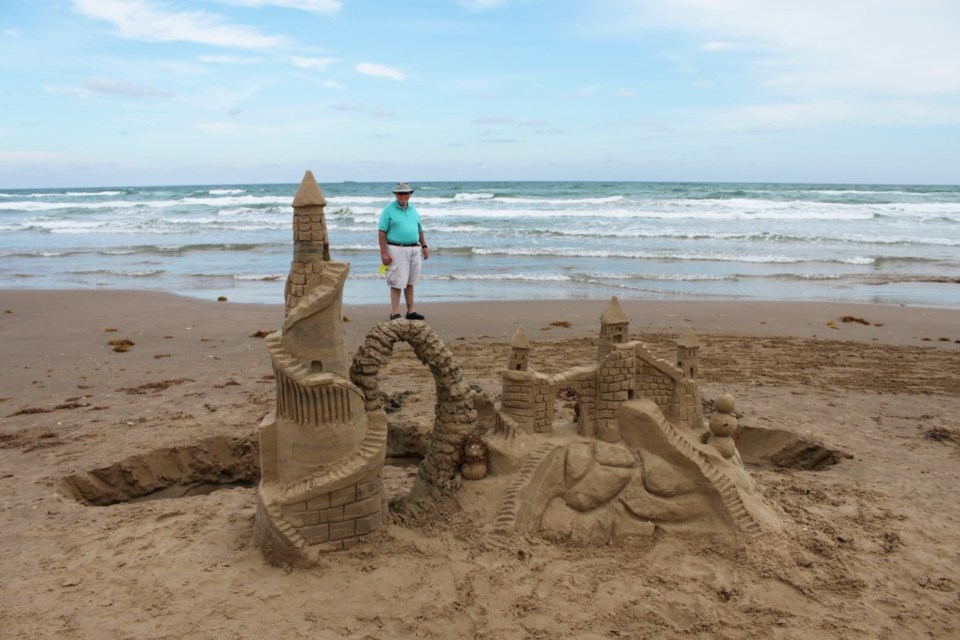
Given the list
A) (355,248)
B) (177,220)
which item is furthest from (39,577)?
(177,220)

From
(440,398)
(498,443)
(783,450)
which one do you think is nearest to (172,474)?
(440,398)

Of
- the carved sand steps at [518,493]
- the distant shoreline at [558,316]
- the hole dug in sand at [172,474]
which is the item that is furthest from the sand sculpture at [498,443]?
the distant shoreline at [558,316]

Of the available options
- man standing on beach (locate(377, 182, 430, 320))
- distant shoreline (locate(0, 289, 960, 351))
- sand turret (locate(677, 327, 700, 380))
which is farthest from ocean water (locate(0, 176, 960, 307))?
sand turret (locate(677, 327, 700, 380))

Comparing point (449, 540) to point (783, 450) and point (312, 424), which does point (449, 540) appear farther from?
point (783, 450)

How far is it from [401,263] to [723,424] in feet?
16.6

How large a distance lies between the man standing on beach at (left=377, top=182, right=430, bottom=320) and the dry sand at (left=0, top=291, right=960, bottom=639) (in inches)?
50.5

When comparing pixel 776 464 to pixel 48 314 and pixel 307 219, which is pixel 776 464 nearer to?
pixel 307 219

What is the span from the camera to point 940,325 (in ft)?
41.1

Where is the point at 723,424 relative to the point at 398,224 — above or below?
below

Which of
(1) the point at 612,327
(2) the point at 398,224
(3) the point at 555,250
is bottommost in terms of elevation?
(3) the point at 555,250

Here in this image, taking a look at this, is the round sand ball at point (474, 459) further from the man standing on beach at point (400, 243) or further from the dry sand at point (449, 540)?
the man standing on beach at point (400, 243)

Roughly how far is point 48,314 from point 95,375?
14.7 ft

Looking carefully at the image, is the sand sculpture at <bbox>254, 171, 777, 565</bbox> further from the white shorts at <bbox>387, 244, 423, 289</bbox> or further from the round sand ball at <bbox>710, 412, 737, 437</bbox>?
the white shorts at <bbox>387, 244, 423, 289</bbox>

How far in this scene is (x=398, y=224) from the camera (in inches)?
364
